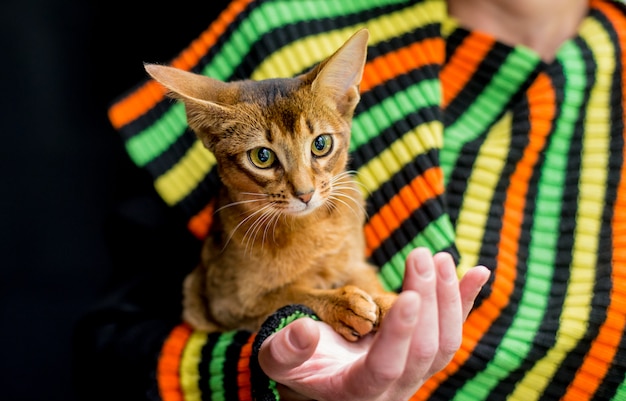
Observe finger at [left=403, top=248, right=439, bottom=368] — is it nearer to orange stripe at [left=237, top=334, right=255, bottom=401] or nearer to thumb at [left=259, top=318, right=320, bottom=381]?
thumb at [left=259, top=318, right=320, bottom=381]

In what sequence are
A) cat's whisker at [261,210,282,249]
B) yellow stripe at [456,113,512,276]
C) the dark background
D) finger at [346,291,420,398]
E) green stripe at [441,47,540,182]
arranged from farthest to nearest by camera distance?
the dark background → green stripe at [441,47,540,182] → yellow stripe at [456,113,512,276] → cat's whisker at [261,210,282,249] → finger at [346,291,420,398]

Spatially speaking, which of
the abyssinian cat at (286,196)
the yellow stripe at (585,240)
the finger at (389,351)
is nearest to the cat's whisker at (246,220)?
the abyssinian cat at (286,196)

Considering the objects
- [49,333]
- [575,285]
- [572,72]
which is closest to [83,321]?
[49,333]

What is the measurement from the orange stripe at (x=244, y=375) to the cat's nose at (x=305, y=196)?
0.25 metres

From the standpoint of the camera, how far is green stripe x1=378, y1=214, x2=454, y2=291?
1.09m

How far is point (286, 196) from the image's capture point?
979 mm

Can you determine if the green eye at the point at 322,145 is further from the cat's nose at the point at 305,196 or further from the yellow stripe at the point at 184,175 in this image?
the yellow stripe at the point at 184,175

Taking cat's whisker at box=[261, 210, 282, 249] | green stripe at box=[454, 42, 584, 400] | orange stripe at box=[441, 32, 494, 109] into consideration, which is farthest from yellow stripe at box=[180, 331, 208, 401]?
orange stripe at box=[441, 32, 494, 109]

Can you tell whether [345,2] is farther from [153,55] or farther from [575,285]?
[575,285]

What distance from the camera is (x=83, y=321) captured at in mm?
1336

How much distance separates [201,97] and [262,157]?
5.2 inches

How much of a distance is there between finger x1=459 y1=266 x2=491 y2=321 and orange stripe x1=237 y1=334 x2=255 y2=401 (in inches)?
14.0

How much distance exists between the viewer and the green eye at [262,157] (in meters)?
1.00

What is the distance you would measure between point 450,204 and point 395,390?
429mm
